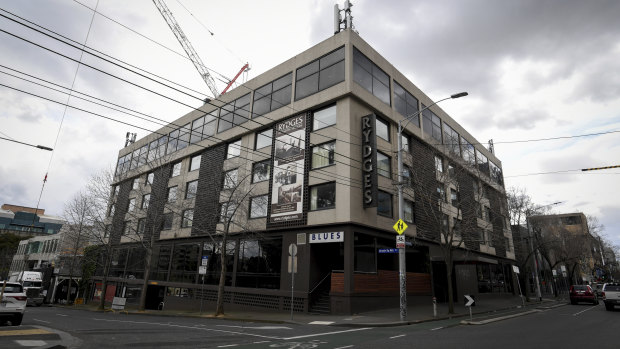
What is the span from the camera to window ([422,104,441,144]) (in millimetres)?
31953

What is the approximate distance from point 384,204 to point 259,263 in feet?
33.0

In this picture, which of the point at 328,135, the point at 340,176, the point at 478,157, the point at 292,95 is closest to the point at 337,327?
the point at 340,176

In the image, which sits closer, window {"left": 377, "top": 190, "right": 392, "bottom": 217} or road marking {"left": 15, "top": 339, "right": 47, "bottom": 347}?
road marking {"left": 15, "top": 339, "right": 47, "bottom": 347}

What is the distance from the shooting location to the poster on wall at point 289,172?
23.6m

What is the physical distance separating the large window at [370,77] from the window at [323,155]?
5.09m

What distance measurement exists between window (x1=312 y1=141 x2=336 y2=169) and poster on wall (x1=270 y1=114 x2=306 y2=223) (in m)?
0.92

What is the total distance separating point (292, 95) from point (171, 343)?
20540mm

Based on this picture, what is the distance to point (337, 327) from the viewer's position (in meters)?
14.9

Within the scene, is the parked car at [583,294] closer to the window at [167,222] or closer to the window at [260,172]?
the window at [260,172]

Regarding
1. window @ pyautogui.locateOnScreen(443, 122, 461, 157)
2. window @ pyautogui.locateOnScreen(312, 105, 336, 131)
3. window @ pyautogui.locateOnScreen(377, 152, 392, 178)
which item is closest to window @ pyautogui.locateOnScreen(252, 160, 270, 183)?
window @ pyautogui.locateOnScreen(312, 105, 336, 131)

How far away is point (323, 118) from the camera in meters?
24.3

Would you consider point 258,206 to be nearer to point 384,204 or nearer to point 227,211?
point 227,211

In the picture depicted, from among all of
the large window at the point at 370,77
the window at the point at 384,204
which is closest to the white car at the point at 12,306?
the window at the point at 384,204

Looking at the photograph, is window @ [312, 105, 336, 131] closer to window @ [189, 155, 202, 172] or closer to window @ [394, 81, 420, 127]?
window @ [394, 81, 420, 127]
